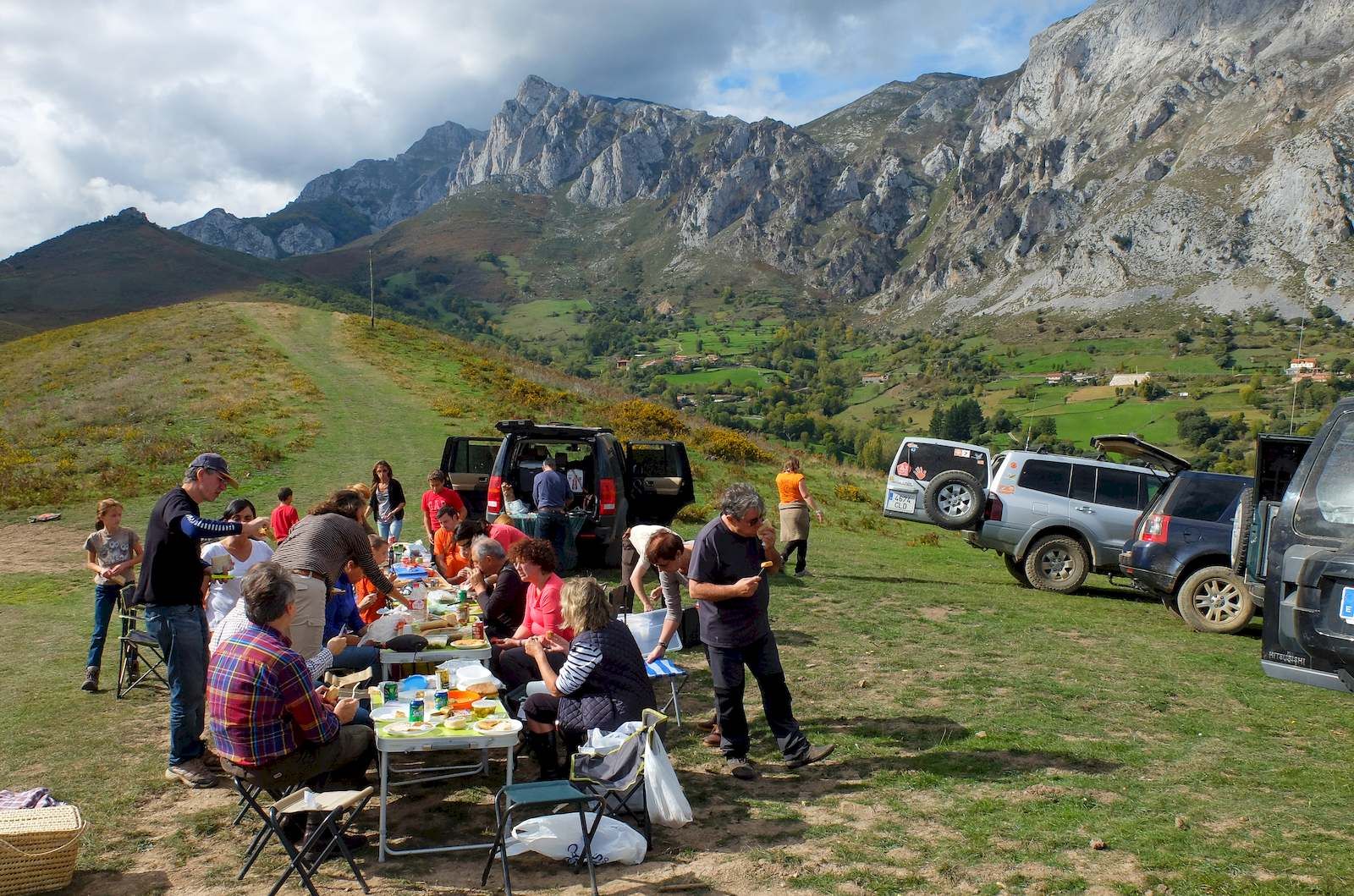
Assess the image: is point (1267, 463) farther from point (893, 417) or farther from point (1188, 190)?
point (1188, 190)

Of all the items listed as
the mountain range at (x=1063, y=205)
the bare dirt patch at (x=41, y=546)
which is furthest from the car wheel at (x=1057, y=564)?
the mountain range at (x=1063, y=205)

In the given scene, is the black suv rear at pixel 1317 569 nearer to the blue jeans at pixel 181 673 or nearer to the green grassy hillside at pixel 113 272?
the blue jeans at pixel 181 673

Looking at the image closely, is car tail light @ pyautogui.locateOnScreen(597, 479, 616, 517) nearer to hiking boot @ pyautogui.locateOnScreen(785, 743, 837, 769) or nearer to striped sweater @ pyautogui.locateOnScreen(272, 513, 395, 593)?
striped sweater @ pyautogui.locateOnScreen(272, 513, 395, 593)

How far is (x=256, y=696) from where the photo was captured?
4148 mm

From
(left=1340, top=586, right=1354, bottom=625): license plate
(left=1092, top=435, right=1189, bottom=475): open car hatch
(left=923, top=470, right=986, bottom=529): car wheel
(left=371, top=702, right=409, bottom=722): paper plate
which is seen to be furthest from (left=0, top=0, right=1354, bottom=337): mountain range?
(left=371, top=702, right=409, bottom=722): paper plate

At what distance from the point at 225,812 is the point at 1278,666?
18.9ft

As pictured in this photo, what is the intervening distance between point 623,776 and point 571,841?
1.34 feet

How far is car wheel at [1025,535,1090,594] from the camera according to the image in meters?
12.6

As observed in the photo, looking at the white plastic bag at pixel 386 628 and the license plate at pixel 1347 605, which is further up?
the license plate at pixel 1347 605

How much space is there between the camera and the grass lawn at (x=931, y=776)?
4.21m

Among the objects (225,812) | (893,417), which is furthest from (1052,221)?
(225,812)

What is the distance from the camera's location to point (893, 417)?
86938 millimetres

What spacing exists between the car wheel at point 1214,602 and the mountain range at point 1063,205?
111 meters

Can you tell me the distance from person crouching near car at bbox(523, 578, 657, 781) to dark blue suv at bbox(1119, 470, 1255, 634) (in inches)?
308
